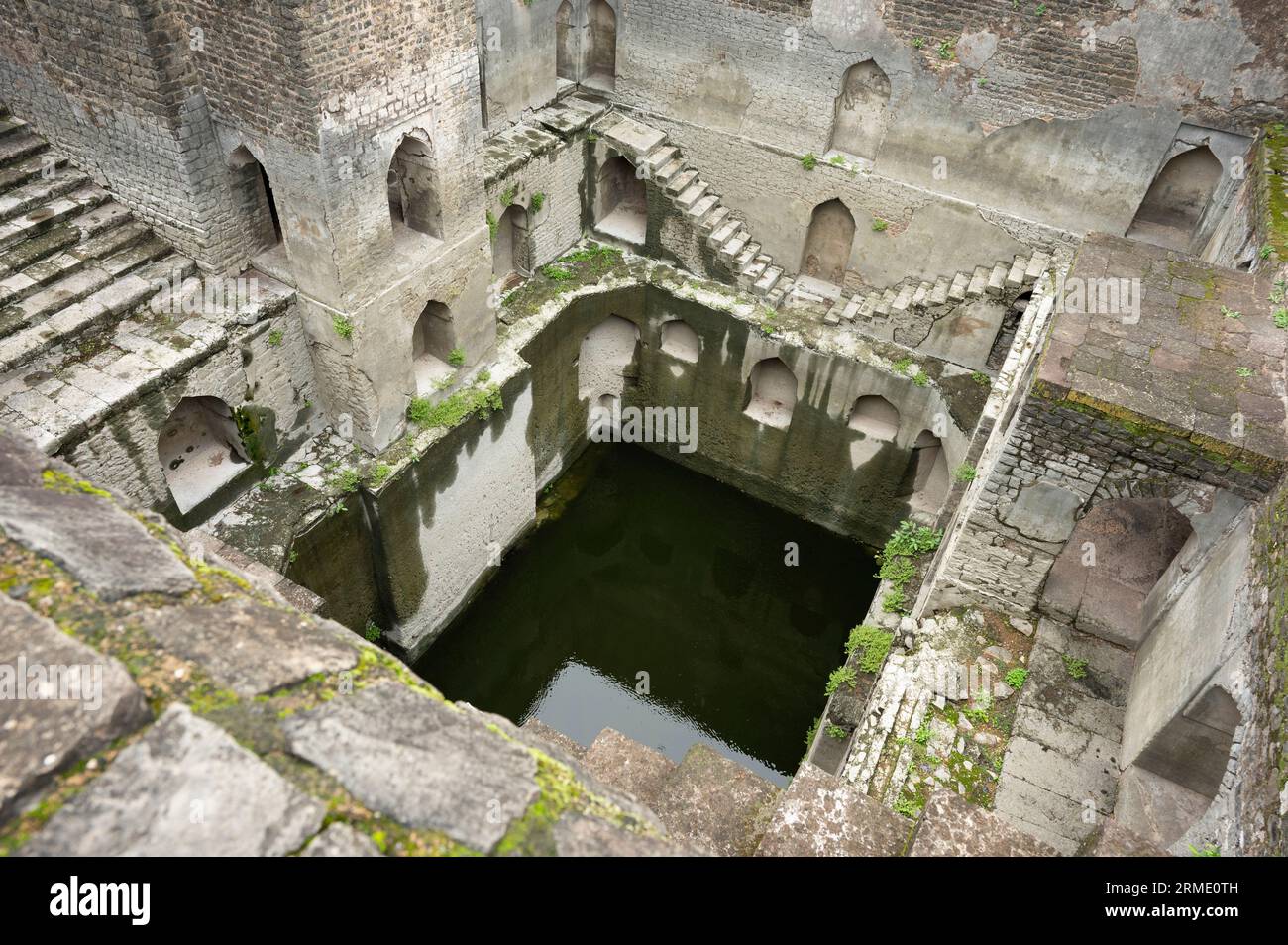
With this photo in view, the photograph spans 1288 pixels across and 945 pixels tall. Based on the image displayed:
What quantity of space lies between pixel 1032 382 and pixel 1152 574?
2897mm

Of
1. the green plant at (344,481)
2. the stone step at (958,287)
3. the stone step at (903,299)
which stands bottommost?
the green plant at (344,481)

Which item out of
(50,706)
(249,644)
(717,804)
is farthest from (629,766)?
(50,706)

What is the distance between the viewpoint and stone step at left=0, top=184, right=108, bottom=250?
26.9ft

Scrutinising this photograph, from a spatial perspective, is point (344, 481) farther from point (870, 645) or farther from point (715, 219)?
point (715, 219)

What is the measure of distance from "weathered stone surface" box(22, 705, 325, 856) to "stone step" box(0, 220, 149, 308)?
7.21 m

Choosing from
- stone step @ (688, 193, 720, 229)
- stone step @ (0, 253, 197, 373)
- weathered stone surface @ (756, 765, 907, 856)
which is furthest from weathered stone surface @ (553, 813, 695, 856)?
stone step @ (688, 193, 720, 229)

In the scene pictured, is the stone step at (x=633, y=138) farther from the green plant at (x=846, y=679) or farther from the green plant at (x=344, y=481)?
the green plant at (x=846, y=679)

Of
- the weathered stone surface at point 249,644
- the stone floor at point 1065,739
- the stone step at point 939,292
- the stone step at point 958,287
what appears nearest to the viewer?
the weathered stone surface at point 249,644

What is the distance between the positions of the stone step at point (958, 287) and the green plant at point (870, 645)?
16.7 ft

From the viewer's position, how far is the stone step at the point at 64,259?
7965 mm

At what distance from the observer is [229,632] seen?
10.4 ft

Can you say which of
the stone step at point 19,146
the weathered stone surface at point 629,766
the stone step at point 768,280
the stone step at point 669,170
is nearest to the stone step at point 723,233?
the stone step at point 768,280

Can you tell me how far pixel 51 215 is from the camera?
332 inches

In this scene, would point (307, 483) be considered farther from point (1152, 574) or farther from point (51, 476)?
point (1152, 574)
